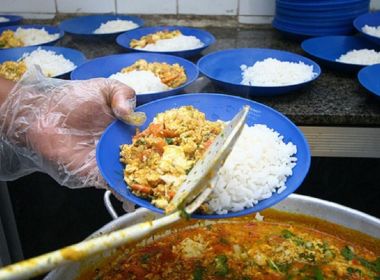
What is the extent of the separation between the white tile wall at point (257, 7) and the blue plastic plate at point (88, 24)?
0.74m

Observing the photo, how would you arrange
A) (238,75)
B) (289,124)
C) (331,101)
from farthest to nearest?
(238,75) < (331,101) < (289,124)

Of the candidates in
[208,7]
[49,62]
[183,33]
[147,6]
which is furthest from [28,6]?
[208,7]

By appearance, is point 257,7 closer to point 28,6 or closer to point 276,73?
point 276,73

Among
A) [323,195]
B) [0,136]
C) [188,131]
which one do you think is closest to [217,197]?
[188,131]

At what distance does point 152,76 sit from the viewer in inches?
72.9

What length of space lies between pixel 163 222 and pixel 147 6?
242cm

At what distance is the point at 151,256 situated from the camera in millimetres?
1402

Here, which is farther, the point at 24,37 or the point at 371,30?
the point at 24,37

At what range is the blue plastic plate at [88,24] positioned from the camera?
2549 mm

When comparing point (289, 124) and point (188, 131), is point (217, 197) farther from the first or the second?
point (289, 124)

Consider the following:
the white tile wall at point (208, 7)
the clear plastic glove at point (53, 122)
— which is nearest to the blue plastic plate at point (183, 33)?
the white tile wall at point (208, 7)

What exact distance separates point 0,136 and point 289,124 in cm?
105

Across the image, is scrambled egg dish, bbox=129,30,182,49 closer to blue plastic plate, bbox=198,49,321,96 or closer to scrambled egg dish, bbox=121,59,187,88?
scrambled egg dish, bbox=121,59,187,88

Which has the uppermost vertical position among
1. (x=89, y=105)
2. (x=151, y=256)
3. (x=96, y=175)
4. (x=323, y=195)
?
(x=89, y=105)
